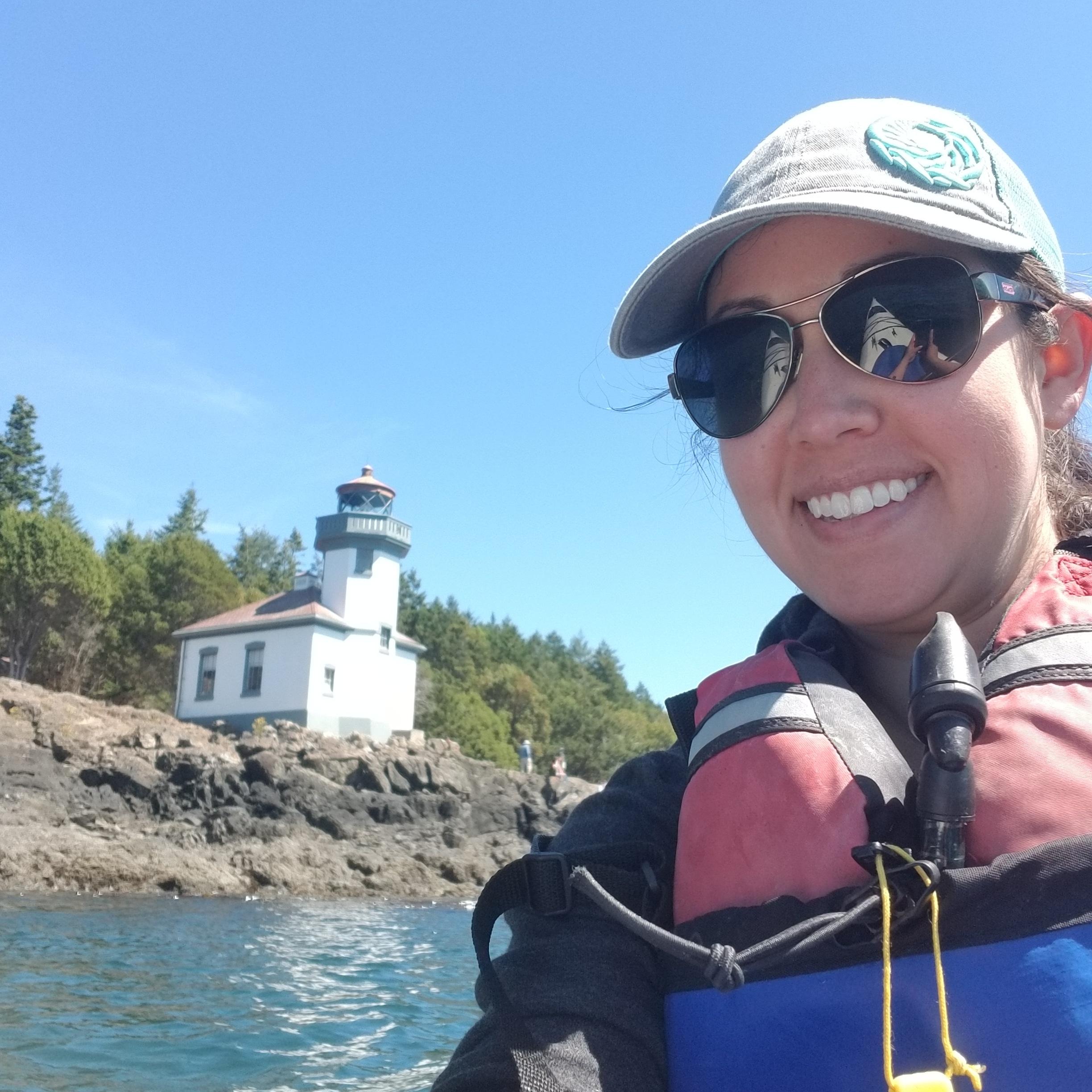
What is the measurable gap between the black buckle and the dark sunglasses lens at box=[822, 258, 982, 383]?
79 centimetres

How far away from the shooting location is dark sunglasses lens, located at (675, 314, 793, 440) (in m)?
1.47

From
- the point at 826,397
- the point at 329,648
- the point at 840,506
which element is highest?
the point at 329,648

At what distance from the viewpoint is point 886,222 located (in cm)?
130

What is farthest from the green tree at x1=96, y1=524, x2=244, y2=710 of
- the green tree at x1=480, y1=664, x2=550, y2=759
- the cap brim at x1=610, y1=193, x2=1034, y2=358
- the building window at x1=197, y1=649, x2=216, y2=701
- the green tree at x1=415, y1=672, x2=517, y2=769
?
the cap brim at x1=610, y1=193, x2=1034, y2=358

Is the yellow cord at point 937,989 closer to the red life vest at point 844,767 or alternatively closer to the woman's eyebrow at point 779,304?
the red life vest at point 844,767

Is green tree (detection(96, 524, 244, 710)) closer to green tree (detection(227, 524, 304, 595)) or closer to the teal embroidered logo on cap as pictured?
green tree (detection(227, 524, 304, 595))

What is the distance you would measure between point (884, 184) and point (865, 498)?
0.42 meters

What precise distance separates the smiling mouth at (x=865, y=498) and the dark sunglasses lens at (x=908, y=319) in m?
0.14

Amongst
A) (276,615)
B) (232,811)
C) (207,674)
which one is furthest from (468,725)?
(232,811)

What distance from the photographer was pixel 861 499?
4.52 ft

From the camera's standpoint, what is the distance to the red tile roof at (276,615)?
3309 cm

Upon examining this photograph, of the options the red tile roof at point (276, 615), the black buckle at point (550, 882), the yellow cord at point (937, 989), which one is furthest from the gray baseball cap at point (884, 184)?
the red tile roof at point (276, 615)

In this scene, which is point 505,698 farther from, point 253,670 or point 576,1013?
point 576,1013

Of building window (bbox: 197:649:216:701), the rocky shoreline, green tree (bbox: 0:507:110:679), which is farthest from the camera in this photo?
building window (bbox: 197:649:216:701)
